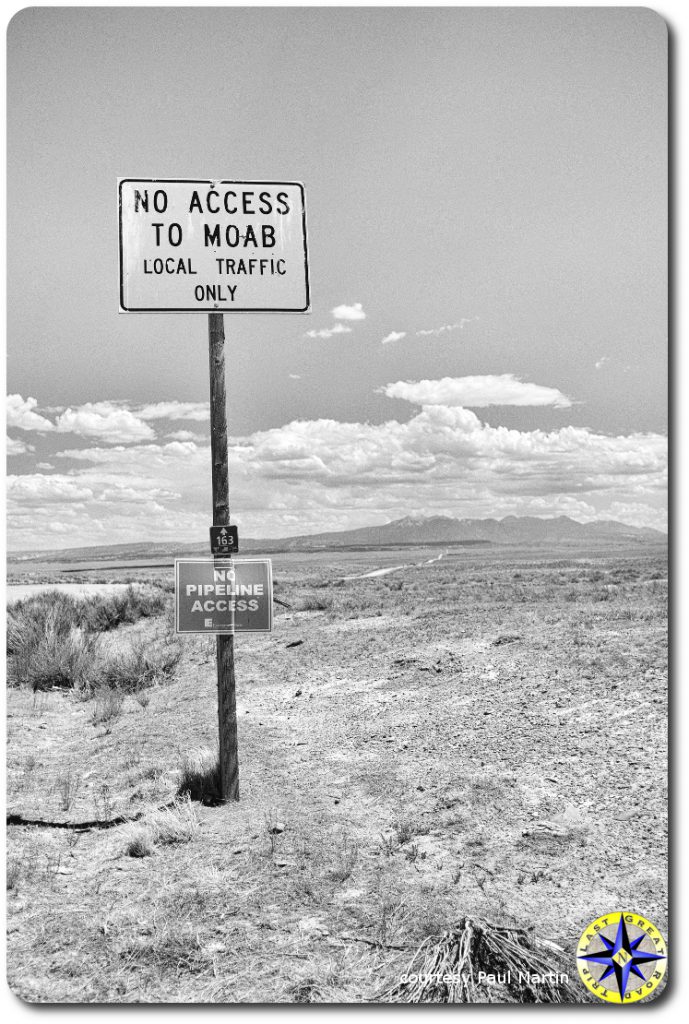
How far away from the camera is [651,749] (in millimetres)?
5141

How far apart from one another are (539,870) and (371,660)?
576 centimetres

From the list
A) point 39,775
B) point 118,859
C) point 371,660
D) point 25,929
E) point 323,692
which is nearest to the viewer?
point 25,929

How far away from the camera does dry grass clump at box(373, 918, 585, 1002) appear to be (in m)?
3.30

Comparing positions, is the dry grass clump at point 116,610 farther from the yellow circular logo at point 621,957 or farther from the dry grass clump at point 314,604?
the yellow circular logo at point 621,957

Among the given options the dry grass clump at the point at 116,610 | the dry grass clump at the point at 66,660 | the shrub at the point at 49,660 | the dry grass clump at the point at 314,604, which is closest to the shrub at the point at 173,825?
the dry grass clump at the point at 66,660

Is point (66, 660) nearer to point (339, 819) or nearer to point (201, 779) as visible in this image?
point (201, 779)

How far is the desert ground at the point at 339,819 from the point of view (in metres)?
3.53

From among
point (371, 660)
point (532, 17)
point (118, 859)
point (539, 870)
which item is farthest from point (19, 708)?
point (532, 17)

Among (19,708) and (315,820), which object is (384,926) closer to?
(315,820)

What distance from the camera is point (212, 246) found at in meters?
4.28

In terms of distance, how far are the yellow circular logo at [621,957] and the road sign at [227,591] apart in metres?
2.28

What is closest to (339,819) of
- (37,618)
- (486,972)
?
(486,972)

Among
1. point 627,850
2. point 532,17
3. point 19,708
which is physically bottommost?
point 19,708

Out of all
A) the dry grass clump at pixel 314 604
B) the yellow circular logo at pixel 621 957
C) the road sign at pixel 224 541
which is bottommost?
the dry grass clump at pixel 314 604
